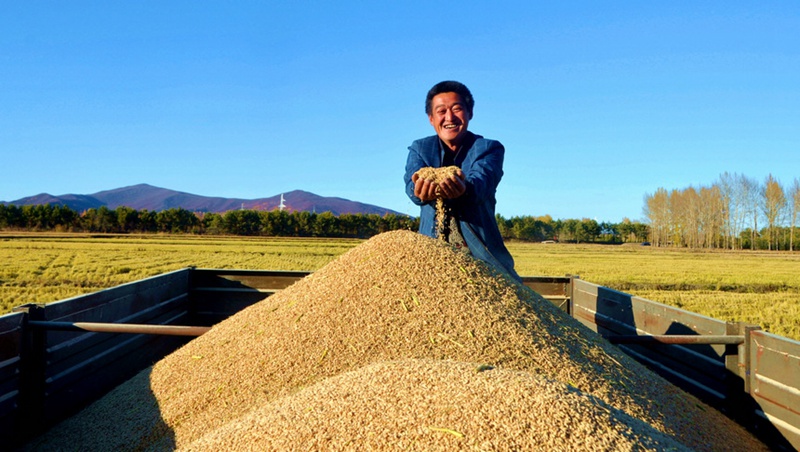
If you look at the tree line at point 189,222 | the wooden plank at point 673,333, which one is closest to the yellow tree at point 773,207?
the tree line at point 189,222

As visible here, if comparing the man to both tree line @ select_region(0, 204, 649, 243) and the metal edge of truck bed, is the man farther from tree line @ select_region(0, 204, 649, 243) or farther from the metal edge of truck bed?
tree line @ select_region(0, 204, 649, 243)

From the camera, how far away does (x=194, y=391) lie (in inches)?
84.2

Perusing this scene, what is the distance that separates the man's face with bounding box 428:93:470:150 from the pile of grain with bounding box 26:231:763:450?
3.17 ft

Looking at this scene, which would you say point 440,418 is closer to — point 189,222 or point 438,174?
point 438,174

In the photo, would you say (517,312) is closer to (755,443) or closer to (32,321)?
(755,443)

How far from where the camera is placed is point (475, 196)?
291 cm

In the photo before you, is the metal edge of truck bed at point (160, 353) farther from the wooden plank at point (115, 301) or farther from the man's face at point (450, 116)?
the man's face at point (450, 116)

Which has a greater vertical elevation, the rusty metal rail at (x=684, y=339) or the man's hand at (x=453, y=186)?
the man's hand at (x=453, y=186)

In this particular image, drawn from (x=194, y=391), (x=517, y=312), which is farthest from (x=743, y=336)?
(x=194, y=391)

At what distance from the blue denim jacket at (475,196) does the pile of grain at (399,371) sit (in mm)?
513

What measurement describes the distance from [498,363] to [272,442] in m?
0.87

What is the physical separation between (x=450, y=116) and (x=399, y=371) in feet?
6.65

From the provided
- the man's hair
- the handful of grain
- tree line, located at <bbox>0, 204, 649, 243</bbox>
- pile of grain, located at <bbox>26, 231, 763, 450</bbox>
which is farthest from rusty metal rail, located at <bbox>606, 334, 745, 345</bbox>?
tree line, located at <bbox>0, 204, 649, 243</bbox>

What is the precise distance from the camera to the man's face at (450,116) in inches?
128
